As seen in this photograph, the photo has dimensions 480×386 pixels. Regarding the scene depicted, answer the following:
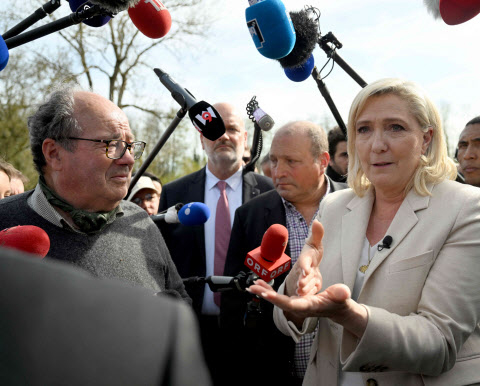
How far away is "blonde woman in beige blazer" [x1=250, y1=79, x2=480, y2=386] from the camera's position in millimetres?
1773

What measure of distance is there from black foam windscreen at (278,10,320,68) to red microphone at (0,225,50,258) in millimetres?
1578

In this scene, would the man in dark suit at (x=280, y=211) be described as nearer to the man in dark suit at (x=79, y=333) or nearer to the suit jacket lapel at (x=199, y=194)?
the suit jacket lapel at (x=199, y=194)

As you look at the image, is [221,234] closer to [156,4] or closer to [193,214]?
[193,214]

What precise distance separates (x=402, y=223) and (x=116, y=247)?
1.52m

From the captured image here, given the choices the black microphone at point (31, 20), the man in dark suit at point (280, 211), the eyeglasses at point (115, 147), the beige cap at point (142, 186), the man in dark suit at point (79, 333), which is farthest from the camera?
the beige cap at point (142, 186)

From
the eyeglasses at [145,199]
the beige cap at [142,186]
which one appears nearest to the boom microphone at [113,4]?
the beige cap at [142,186]

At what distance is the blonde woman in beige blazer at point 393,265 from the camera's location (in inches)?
69.8

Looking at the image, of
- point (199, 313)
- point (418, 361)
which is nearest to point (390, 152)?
point (418, 361)

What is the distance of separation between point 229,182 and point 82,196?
209 centimetres

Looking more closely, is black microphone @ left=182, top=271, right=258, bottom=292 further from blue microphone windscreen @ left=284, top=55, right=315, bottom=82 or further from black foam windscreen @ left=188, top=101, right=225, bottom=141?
blue microphone windscreen @ left=284, top=55, right=315, bottom=82

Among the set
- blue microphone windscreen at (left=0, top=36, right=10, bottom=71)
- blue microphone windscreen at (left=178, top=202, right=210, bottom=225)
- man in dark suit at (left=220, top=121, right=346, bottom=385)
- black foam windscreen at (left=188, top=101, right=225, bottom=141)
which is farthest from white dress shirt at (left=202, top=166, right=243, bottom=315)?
blue microphone windscreen at (left=0, top=36, right=10, bottom=71)

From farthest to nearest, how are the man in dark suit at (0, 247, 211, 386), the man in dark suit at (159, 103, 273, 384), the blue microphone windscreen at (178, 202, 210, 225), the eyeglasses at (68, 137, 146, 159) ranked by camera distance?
the man in dark suit at (159, 103, 273, 384) < the blue microphone windscreen at (178, 202, 210, 225) < the eyeglasses at (68, 137, 146, 159) < the man in dark suit at (0, 247, 211, 386)

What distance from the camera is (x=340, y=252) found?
2252 mm

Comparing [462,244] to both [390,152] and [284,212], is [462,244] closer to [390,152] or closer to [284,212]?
[390,152]
